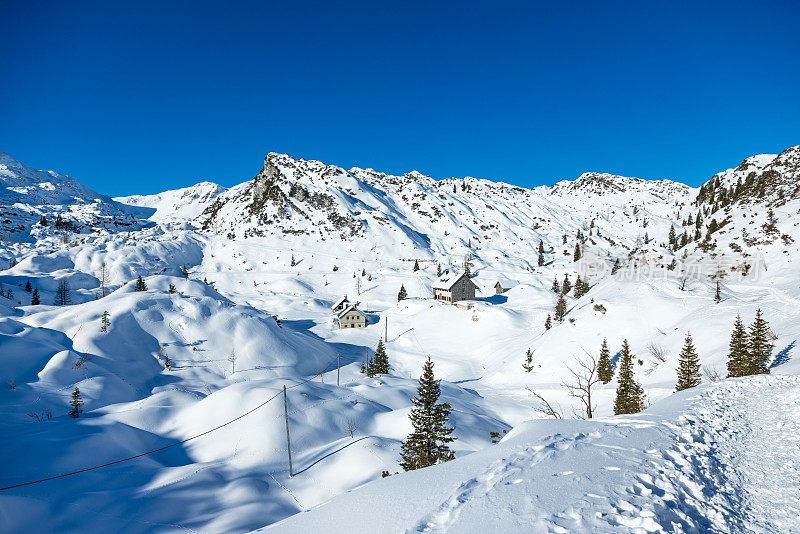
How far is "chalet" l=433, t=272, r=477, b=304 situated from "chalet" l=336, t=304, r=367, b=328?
Result: 1920 centimetres

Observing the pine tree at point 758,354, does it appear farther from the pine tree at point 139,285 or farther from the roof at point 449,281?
the pine tree at point 139,285

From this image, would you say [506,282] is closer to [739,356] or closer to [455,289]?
[455,289]

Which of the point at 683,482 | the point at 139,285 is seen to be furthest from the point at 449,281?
the point at 683,482

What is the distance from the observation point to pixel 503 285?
334 ft

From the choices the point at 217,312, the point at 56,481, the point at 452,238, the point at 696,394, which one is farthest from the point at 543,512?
the point at 452,238

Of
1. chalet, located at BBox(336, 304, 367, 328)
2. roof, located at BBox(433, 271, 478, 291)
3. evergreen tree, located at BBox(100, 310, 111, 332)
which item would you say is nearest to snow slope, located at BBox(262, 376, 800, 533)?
A: evergreen tree, located at BBox(100, 310, 111, 332)

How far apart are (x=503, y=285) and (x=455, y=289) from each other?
30.7m

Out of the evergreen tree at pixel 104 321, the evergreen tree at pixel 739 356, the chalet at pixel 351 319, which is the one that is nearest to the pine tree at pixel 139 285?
the evergreen tree at pixel 104 321

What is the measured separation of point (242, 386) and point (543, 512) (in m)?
27.5

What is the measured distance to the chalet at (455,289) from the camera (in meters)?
77.0

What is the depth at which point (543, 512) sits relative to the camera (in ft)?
20.5

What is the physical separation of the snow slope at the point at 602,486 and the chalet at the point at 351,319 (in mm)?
62305

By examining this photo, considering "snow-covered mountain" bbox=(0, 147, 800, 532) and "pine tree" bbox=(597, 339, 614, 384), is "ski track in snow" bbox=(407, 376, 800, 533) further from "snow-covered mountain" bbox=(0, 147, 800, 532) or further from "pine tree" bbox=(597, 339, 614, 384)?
"pine tree" bbox=(597, 339, 614, 384)

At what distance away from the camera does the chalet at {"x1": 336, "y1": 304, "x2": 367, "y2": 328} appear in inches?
2835
